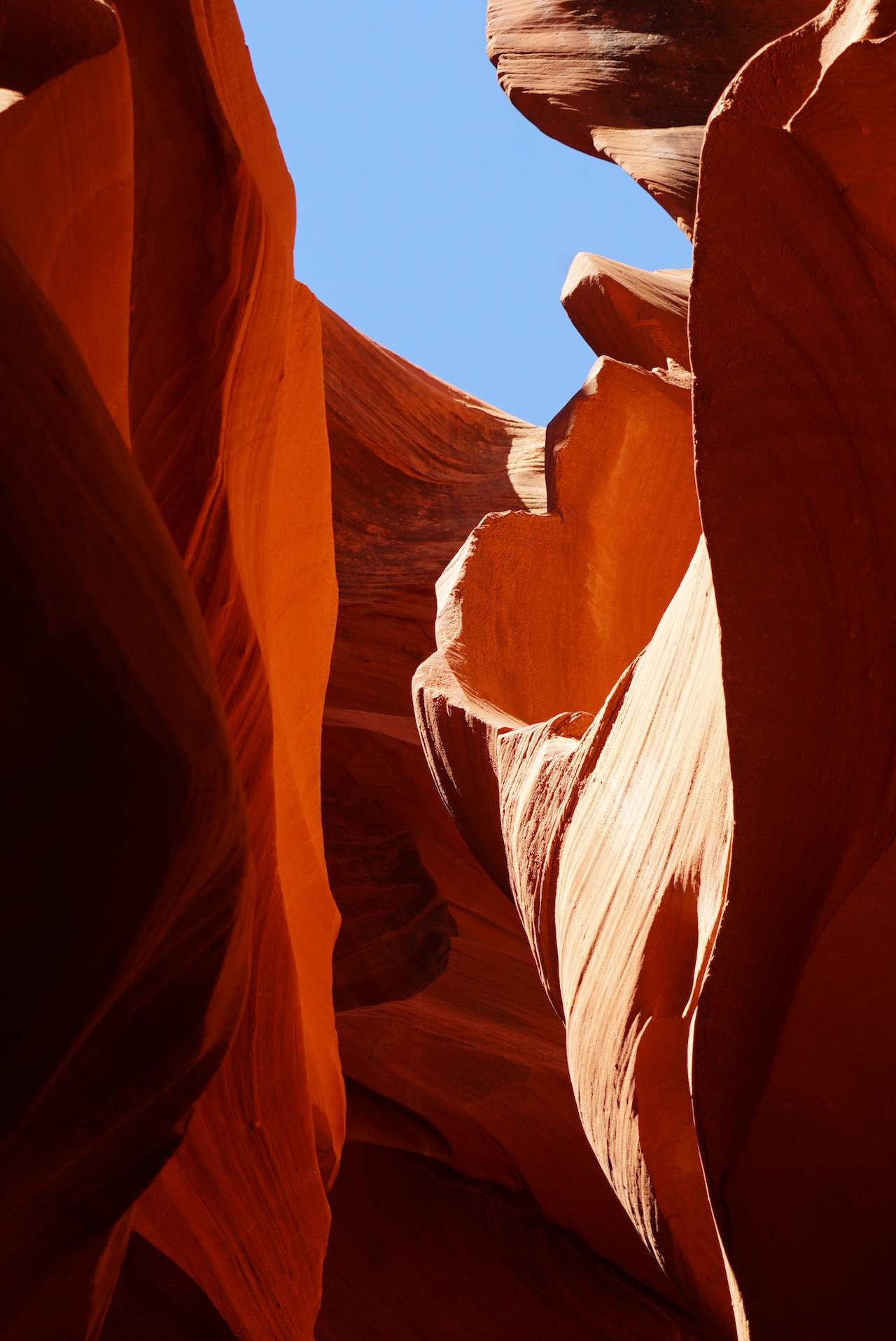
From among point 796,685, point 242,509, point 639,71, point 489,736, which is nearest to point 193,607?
point 796,685

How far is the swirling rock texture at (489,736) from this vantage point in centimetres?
135

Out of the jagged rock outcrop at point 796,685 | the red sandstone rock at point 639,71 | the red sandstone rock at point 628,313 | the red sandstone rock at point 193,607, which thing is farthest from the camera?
the red sandstone rock at point 628,313

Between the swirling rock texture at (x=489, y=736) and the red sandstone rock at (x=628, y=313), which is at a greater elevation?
the red sandstone rock at (x=628, y=313)

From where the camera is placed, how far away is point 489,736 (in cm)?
269

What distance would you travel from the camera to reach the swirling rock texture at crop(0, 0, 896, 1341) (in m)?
1.35

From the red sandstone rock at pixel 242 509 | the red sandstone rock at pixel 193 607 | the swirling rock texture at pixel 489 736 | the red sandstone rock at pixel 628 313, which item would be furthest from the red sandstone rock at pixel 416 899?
the red sandstone rock at pixel 242 509

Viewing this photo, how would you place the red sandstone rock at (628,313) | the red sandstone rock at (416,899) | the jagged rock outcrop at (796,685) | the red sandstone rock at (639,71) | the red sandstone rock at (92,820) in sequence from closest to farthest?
1. the red sandstone rock at (92,820)
2. the jagged rock outcrop at (796,685)
3. the red sandstone rock at (639,71)
4. the red sandstone rock at (416,899)
5. the red sandstone rock at (628,313)

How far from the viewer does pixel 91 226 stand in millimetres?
1909

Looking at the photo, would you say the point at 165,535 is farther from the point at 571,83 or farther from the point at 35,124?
the point at 571,83

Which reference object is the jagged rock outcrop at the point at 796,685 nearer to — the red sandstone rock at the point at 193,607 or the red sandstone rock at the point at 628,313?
the red sandstone rock at the point at 193,607

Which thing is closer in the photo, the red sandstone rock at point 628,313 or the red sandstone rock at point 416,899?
the red sandstone rock at point 416,899

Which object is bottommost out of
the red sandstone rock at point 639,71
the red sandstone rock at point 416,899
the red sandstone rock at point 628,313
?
the red sandstone rock at point 416,899

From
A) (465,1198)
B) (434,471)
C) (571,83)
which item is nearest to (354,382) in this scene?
(434,471)

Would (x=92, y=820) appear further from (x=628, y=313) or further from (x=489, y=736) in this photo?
(x=628, y=313)
